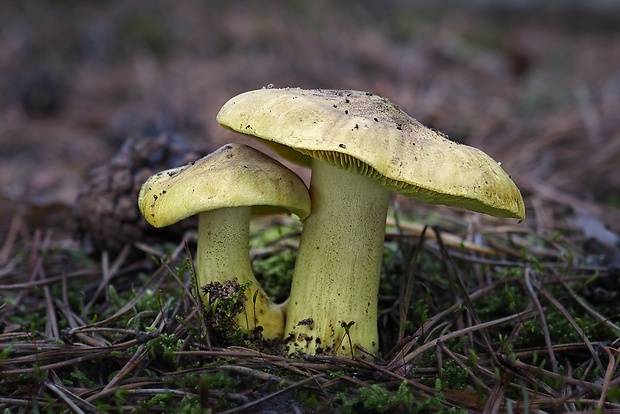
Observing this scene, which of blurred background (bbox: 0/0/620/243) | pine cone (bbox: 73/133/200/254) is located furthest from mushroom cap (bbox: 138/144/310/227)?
blurred background (bbox: 0/0/620/243)

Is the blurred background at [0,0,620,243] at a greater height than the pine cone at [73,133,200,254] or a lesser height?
greater

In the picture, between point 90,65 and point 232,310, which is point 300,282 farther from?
point 90,65

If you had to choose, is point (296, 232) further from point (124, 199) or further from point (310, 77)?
point (310, 77)

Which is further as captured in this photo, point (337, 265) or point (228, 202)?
point (337, 265)

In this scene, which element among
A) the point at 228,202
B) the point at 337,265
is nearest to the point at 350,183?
the point at 337,265

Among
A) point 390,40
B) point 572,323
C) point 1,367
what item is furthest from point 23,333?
point 390,40

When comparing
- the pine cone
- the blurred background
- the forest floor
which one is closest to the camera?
the forest floor

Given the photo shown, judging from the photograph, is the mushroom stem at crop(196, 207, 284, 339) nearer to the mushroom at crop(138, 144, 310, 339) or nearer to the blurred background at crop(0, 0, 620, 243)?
the mushroom at crop(138, 144, 310, 339)
